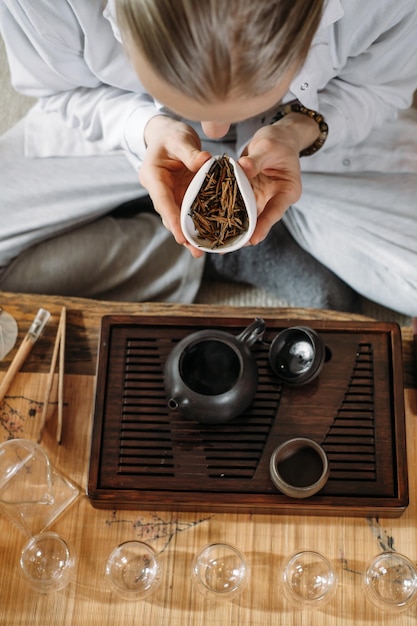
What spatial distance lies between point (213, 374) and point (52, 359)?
361mm

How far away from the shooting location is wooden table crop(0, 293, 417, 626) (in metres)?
1.15

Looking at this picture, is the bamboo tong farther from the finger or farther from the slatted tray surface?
the finger

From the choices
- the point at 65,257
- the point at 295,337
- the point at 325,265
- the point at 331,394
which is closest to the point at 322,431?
the point at 331,394

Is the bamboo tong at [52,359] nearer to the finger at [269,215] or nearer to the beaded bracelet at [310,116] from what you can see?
the finger at [269,215]

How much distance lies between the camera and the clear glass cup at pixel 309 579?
1.13 meters

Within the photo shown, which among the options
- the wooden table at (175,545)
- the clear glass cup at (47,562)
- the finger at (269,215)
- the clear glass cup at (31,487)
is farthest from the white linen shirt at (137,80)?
the clear glass cup at (47,562)

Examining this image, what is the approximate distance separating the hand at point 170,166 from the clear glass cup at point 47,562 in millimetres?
577

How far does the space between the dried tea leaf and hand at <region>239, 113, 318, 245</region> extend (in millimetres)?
528

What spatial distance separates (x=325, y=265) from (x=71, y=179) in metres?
0.69

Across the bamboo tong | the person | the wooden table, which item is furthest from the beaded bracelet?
the bamboo tong

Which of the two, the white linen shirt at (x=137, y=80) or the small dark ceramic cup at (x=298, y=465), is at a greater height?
the white linen shirt at (x=137, y=80)

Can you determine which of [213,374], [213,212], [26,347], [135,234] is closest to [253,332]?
[213,374]

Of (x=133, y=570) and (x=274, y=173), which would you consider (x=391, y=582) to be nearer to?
(x=133, y=570)

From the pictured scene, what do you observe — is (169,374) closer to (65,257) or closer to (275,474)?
(275,474)
